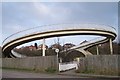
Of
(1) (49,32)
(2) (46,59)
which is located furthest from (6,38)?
(2) (46,59)

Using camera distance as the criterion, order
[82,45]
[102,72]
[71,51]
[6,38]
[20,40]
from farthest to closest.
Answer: [71,51], [82,45], [6,38], [20,40], [102,72]

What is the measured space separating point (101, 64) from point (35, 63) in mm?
14009

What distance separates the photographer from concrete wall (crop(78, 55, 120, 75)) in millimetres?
24719

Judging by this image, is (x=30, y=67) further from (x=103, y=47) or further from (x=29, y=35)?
(x=103, y=47)

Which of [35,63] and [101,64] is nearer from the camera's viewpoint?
[101,64]

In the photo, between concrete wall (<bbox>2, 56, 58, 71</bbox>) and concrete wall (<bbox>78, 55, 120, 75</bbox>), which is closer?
concrete wall (<bbox>78, 55, 120, 75</bbox>)

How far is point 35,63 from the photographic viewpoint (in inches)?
1496

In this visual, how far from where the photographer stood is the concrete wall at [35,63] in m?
33.5

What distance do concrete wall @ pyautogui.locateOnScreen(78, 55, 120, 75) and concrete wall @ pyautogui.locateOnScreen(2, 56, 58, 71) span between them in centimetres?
519

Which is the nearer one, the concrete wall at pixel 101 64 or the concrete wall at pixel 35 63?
the concrete wall at pixel 101 64

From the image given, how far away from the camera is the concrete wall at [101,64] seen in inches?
973

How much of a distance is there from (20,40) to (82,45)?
35325 mm

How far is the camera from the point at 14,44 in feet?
164

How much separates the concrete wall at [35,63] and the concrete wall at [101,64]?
17.0ft
